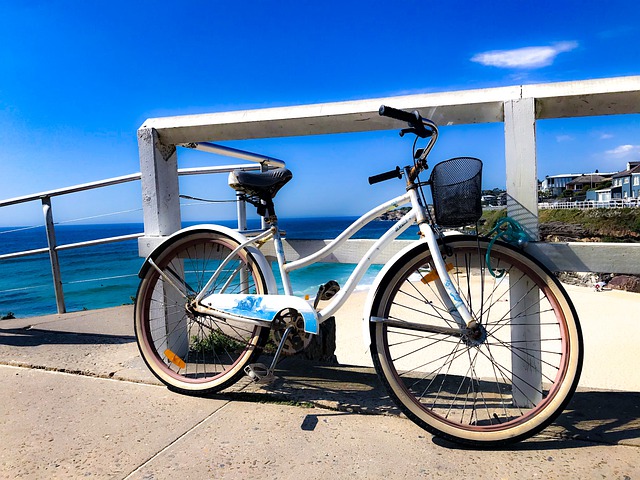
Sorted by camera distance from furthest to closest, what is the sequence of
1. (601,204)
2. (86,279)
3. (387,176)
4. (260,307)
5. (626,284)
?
(601,204), (626,284), (86,279), (260,307), (387,176)

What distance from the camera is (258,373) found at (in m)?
2.38

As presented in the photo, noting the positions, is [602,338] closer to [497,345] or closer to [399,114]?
[497,345]

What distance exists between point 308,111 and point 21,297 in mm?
28784

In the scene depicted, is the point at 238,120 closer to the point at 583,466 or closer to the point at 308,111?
the point at 308,111

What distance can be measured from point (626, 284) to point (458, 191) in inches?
989

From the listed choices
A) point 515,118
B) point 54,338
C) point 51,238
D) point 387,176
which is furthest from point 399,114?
point 51,238

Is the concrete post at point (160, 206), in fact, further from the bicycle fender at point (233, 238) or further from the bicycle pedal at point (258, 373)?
the bicycle pedal at point (258, 373)

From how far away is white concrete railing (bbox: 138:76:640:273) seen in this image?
2.01 meters

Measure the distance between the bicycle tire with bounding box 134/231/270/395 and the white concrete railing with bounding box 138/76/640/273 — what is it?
0.63 m

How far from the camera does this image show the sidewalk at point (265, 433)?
1778 millimetres

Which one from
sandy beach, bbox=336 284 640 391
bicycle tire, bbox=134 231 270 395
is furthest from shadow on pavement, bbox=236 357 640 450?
sandy beach, bbox=336 284 640 391

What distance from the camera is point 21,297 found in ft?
85.2

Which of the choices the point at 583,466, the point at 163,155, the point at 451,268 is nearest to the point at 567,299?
the point at 451,268

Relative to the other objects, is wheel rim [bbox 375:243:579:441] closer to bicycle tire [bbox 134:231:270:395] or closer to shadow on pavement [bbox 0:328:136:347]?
bicycle tire [bbox 134:231:270:395]
